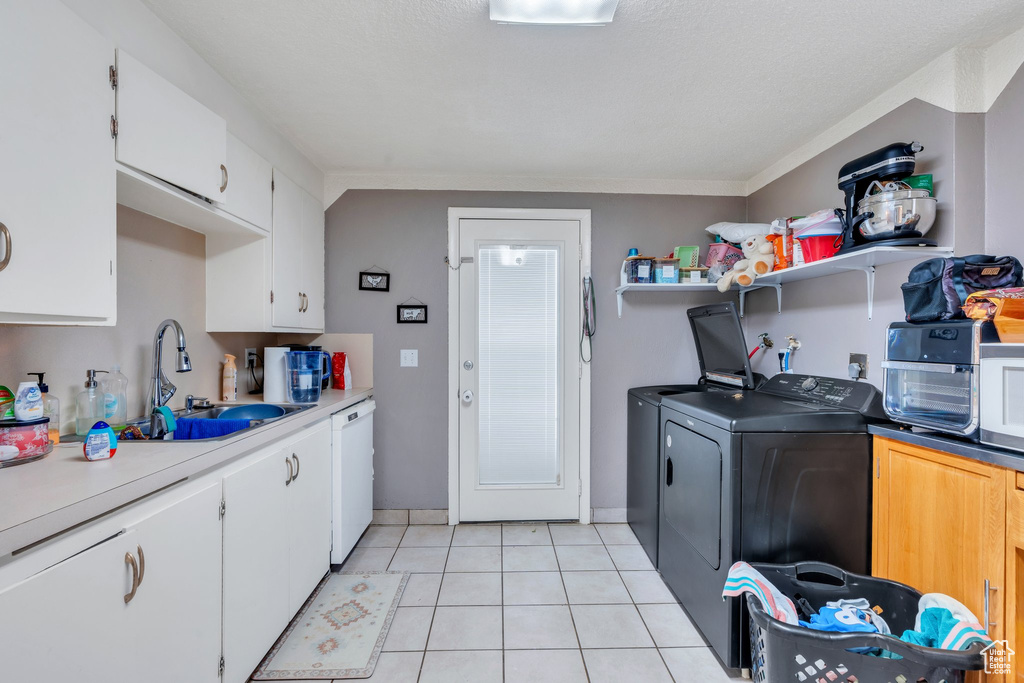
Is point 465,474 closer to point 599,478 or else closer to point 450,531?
point 450,531

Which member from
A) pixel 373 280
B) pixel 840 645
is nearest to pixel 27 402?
pixel 373 280

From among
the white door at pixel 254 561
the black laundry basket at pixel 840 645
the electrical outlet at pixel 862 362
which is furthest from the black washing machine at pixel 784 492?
the white door at pixel 254 561

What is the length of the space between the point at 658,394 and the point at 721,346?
1.71ft

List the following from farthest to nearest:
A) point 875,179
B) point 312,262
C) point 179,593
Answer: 1. point 312,262
2. point 875,179
3. point 179,593

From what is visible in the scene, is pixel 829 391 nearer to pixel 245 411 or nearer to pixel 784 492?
pixel 784 492

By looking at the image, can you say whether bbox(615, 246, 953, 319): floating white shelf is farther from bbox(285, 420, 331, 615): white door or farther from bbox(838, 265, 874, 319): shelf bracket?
bbox(285, 420, 331, 615): white door

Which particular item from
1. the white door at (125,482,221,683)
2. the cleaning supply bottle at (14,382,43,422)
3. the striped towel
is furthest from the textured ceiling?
the striped towel

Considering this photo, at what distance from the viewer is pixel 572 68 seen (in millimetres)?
1793

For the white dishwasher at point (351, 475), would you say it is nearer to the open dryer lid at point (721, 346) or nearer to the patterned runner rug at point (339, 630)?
the patterned runner rug at point (339, 630)

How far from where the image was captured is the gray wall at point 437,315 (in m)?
2.99

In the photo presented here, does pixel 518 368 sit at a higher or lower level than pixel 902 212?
lower

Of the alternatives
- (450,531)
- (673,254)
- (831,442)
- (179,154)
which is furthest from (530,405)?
(179,154)

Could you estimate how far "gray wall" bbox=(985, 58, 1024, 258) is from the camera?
1.55m

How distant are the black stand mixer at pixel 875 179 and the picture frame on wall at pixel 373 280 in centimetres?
255
